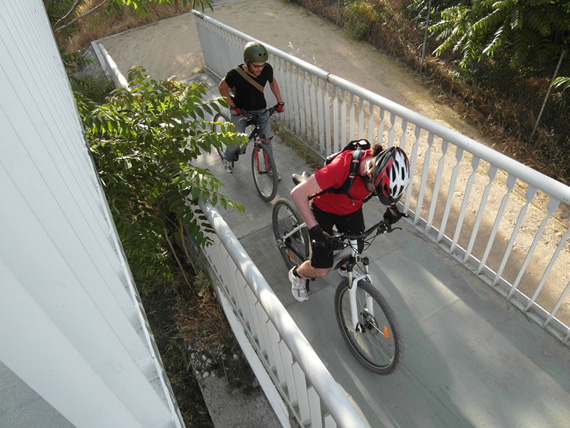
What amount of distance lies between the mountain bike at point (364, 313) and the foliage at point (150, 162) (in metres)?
1.07

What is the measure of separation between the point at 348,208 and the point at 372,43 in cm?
1080

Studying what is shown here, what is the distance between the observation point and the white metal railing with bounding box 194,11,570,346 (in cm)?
368

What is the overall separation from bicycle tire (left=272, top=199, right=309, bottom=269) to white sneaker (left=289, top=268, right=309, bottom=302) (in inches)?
13.0

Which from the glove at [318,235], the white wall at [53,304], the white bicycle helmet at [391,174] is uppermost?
the white wall at [53,304]

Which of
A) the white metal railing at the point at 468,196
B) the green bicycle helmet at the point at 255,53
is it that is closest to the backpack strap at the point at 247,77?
the green bicycle helmet at the point at 255,53

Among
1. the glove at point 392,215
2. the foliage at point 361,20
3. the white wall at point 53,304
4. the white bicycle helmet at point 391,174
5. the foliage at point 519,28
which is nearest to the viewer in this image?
the white wall at point 53,304

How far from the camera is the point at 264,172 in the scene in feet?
18.5

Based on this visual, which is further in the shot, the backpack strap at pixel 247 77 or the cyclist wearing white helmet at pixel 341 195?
the backpack strap at pixel 247 77

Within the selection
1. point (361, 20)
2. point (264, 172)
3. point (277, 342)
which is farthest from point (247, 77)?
point (361, 20)

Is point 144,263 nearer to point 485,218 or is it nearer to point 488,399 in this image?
point 488,399

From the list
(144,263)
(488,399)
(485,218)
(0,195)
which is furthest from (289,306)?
(0,195)

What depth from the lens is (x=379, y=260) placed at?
4652 millimetres

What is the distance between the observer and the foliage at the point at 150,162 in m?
3.43

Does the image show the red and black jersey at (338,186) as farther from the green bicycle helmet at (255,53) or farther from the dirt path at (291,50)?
the dirt path at (291,50)
